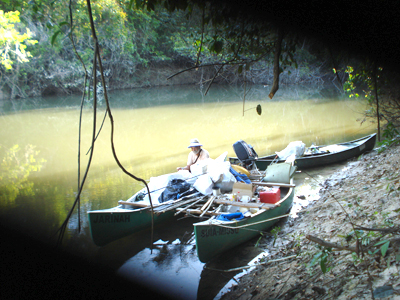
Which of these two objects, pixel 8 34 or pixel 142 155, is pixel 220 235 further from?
pixel 8 34

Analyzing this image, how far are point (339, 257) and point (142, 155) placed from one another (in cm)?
935

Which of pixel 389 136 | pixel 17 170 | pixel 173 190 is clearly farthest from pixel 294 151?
pixel 17 170

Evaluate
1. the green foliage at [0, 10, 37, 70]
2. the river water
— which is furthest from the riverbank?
the green foliage at [0, 10, 37, 70]

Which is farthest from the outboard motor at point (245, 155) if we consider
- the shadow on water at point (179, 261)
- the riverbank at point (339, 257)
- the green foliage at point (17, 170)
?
the green foliage at point (17, 170)

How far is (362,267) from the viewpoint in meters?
2.53

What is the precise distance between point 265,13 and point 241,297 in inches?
132

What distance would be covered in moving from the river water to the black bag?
56 cm

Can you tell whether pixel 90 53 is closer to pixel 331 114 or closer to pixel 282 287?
pixel 331 114

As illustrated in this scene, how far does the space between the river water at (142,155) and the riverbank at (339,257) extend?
0.82 metres

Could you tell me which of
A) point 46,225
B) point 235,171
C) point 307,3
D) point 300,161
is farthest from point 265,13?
point 300,161

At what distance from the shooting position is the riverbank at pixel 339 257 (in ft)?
7.39

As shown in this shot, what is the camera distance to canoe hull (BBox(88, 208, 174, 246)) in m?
5.12

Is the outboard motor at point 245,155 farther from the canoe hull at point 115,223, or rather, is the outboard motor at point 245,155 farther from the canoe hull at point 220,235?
the canoe hull at point 115,223

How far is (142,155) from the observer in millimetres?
11500
